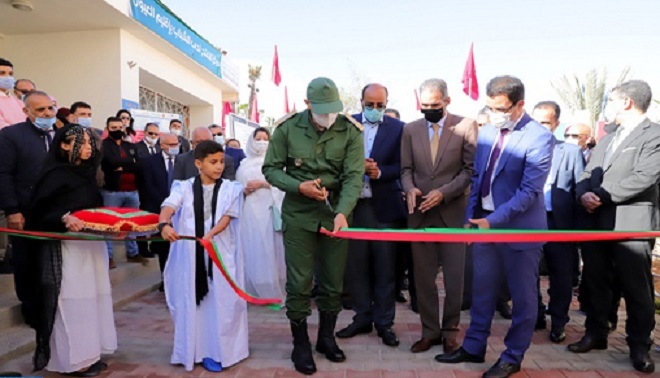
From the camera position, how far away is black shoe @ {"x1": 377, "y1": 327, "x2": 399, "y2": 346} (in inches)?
152

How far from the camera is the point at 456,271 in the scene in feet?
12.1

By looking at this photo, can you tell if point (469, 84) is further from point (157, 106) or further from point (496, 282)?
point (496, 282)

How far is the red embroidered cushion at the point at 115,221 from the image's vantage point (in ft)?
10.2

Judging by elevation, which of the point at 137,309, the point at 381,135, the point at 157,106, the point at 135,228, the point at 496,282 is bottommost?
the point at 137,309

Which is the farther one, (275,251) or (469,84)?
(469,84)

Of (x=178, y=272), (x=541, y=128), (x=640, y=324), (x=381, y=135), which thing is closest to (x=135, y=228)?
(x=178, y=272)

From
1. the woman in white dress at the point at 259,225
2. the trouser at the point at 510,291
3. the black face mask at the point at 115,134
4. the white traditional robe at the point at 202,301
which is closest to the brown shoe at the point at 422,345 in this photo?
the trouser at the point at 510,291

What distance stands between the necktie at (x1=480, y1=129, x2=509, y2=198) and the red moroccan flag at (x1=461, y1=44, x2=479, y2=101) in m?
9.77

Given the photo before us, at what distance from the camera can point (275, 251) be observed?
5504 millimetres

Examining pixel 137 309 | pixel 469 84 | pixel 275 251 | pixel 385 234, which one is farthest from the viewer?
pixel 469 84

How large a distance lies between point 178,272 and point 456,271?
6.87 ft

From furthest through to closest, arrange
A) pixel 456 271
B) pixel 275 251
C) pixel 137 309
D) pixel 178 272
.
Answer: pixel 275 251, pixel 137 309, pixel 456 271, pixel 178 272

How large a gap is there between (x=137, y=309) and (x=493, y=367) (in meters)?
3.63

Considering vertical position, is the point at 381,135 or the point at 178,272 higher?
the point at 381,135
